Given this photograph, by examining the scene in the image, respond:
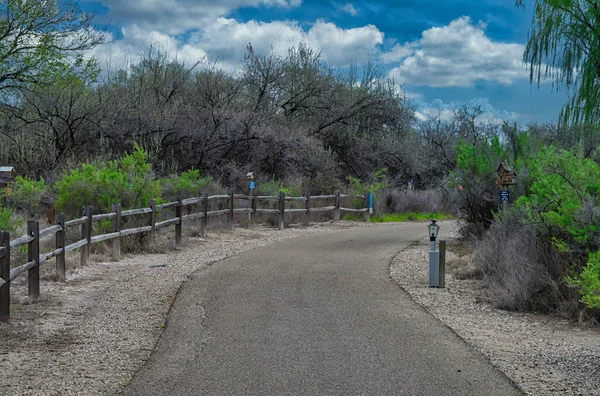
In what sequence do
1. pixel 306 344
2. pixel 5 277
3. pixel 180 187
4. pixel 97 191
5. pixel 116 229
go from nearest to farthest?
1. pixel 306 344
2. pixel 5 277
3. pixel 116 229
4. pixel 97 191
5. pixel 180 187

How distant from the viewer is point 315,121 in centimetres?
3834

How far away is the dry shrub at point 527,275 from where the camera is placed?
34.6 feet

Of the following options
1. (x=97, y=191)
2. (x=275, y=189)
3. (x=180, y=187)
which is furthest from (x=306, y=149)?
(x=97, y=191)

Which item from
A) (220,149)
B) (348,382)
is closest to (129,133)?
(220,149)

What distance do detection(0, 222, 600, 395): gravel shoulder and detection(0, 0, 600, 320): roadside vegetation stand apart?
0.66 meters

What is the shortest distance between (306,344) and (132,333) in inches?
88.8

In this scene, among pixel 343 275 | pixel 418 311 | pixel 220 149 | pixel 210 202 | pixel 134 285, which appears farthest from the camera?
pixel 220 149

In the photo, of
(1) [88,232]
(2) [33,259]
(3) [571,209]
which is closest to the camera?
(3) [571,209]

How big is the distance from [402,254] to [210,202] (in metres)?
8.98

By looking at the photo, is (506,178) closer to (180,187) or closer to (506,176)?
(506,176)

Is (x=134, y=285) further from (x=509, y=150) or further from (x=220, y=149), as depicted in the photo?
(x=220, y=149)

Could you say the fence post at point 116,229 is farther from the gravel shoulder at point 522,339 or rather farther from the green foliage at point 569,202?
the green foliage at point 569,202

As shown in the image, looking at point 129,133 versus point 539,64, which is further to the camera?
point 129,133

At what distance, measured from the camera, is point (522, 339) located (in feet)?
27.8
